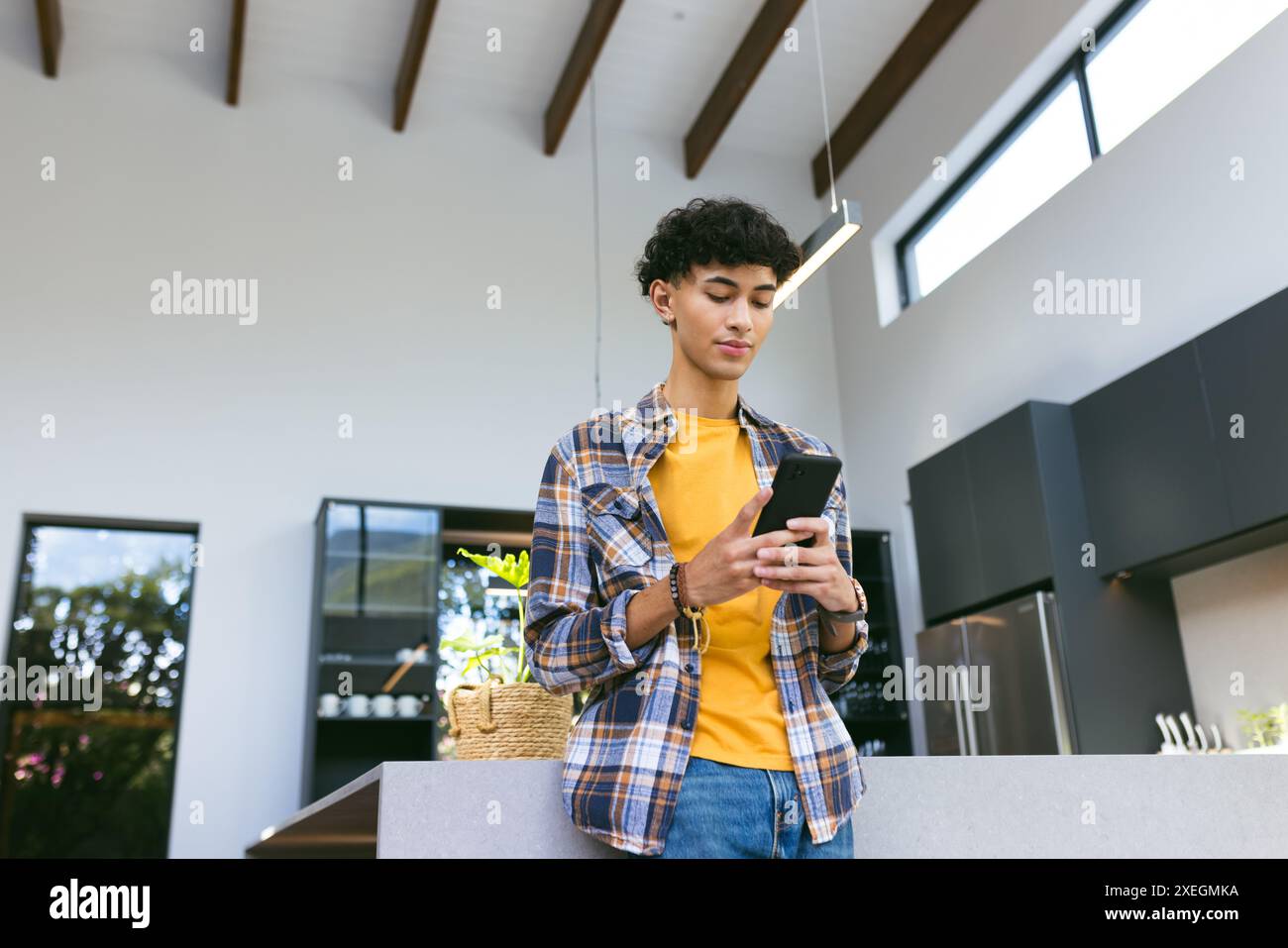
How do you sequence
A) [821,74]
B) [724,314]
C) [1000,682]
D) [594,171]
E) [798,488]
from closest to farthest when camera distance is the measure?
[798,488] < [724,314] < [1000,682] < [821,74] < [594,171]

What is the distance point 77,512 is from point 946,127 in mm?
4374

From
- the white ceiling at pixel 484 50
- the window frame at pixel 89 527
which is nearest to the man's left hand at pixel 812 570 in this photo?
the window frame at pixel 89 527

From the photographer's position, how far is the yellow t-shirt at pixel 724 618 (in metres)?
1.11

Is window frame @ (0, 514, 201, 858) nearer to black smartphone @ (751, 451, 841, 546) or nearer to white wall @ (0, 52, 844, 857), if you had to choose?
white wall @ (0, 52, 844, 857)

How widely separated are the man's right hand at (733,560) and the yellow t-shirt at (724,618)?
0.37 ft

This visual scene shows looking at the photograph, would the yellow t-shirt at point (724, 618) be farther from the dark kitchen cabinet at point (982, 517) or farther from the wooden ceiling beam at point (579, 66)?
the wooden ceiling beam at point (579, 66)

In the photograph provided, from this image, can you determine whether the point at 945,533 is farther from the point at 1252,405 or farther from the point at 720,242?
the point at 720,242

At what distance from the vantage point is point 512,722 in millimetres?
1673

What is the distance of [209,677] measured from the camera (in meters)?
5.05

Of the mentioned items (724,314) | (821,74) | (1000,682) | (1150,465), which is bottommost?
(1000,682)

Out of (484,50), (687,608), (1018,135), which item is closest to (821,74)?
(1018,135)

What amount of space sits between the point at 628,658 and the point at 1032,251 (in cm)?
444
